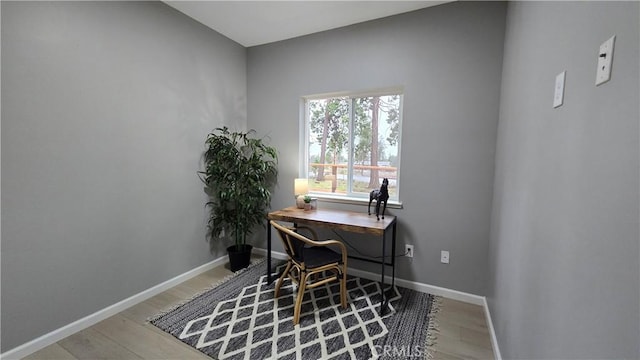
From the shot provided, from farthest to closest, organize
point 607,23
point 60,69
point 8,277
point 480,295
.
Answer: point 480,295, point 60,69, point 8,277, point 607,23

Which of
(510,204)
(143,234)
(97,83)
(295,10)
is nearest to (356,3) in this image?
(295,10)

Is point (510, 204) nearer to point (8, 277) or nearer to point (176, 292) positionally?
point (176, 292)

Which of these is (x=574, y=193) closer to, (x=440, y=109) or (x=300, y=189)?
(x=440, y=109)

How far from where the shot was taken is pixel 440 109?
236cm

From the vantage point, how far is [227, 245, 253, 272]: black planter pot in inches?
115

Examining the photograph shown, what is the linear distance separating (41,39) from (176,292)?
2.18 meters

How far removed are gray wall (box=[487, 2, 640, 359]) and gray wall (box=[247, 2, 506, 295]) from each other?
0.72 m

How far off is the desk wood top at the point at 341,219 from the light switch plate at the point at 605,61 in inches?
62.2

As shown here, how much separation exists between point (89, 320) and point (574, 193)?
2967 millimetres

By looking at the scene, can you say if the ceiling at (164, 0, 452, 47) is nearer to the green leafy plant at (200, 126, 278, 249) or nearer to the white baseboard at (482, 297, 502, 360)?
the green leafy plant at (200, 126, 278, 249)

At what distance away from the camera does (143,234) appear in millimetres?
2328

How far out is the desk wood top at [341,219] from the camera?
216 centimetres

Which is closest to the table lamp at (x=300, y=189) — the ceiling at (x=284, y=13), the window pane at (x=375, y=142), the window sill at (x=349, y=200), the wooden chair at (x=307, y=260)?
the window sill at (x=349, y=200)

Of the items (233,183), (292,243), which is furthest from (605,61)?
(233,183)
